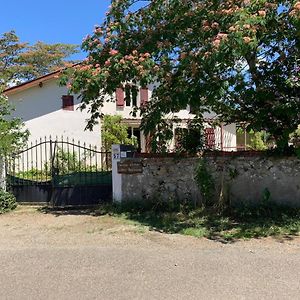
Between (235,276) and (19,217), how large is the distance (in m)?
6.47

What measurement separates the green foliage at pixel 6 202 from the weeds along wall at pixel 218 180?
298 centimetres

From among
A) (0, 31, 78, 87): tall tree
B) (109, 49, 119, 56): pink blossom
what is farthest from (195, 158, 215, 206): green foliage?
(0, 31, 78, 87): tall tree

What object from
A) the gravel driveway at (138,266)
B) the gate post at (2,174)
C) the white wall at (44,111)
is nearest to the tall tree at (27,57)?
the white wall at (44,111)

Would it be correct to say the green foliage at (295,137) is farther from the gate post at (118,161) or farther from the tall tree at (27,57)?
the tall tree at (27,57)

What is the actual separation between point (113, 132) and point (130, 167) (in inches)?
452

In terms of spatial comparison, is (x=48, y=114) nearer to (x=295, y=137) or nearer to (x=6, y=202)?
(x=6, y=202)

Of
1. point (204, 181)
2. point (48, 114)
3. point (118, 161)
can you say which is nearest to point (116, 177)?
point (118, 161)

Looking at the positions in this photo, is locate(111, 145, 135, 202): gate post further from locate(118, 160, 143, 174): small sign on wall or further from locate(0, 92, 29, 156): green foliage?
locate(0, 92, 29, 156): green foliage

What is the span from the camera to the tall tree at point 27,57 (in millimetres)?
34969

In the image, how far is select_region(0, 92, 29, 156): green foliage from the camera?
37.4ft

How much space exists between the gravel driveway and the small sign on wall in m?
2.10

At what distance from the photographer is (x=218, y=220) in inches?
366

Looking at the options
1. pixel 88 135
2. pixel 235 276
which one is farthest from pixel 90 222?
pixel 88 135

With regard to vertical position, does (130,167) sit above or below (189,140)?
below
